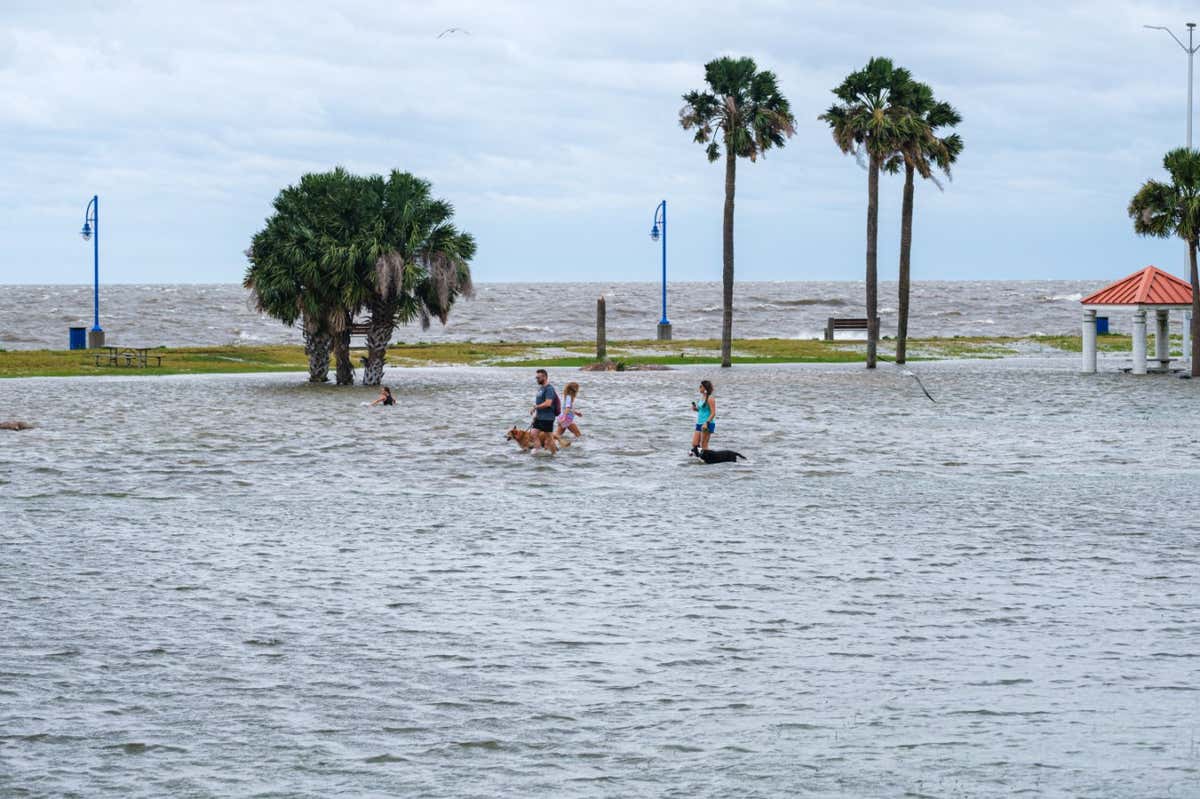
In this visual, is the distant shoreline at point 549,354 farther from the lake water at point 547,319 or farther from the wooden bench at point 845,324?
the lake water at point 547,319

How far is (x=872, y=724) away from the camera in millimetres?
8398

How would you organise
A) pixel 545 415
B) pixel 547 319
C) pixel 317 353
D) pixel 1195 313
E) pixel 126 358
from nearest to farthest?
1. pixel 545 415
2. pixel 317 353
3. pixel 1195 313
4. pixel 126 358
5. pixel 547 319

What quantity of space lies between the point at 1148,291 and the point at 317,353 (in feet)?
93.7

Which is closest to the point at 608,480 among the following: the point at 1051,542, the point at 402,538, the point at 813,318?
the point at 402,538

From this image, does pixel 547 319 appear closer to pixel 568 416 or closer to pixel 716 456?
pixel 568 416

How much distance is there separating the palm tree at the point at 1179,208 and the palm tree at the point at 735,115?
511 inches

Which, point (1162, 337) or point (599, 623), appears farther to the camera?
point (1162, 337)

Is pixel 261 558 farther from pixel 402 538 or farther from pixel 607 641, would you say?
pixel 607 641

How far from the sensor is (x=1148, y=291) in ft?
171

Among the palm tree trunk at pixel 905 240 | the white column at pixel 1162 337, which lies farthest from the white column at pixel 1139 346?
the palm tree trunk at pixel 905 240

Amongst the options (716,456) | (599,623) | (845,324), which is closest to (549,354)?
(845,324)

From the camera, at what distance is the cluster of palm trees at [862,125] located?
55000 mm

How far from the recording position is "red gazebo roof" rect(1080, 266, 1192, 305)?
51906 mm

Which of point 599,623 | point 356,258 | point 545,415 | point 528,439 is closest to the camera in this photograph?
point 599,623
